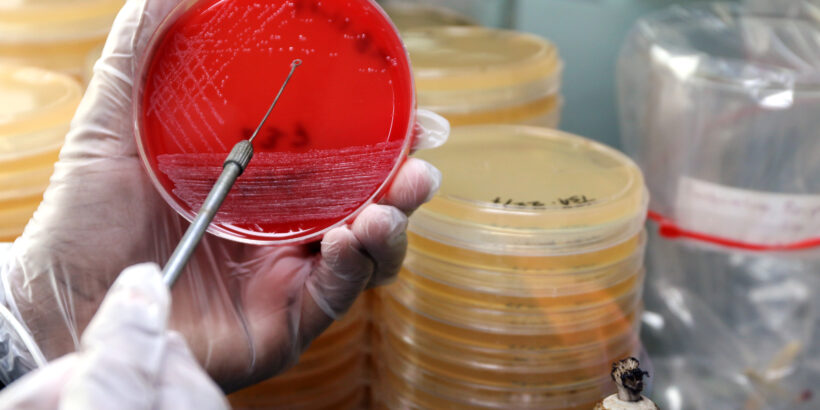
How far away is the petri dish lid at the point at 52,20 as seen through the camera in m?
1.52

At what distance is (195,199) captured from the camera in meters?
1.00

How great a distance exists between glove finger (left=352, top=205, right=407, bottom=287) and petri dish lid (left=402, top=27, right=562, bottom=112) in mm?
419

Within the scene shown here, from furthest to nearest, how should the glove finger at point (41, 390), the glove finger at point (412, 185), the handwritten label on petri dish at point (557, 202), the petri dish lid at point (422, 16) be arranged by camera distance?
the petri dish lid at point (422, 16) < the handwritten label on petri dish at point (557, 202) < the glove finger at point (412, 185) < the glove finger at point (41, 390)

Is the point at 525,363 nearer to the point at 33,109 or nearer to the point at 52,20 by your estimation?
the point at 33,109

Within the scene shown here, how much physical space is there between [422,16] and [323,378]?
50.5 inches

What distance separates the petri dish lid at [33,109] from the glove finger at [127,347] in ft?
2.09

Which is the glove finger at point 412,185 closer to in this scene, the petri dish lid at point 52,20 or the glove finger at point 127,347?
the glove finger at point 127,347

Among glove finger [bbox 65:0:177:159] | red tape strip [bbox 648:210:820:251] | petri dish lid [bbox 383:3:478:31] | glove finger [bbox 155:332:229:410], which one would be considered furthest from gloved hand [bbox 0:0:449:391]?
petri dish lid [bbox 383:3:478:31]

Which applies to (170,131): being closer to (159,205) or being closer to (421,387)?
(159,205)

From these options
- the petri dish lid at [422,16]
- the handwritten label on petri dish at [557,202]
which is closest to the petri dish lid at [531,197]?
the handwritten label on petri dish at [557,202]

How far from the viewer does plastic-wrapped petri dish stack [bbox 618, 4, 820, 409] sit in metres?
1.30

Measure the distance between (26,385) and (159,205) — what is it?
0.51 m

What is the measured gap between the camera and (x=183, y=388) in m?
0.69

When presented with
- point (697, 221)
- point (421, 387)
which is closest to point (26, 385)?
point (421, 387)
